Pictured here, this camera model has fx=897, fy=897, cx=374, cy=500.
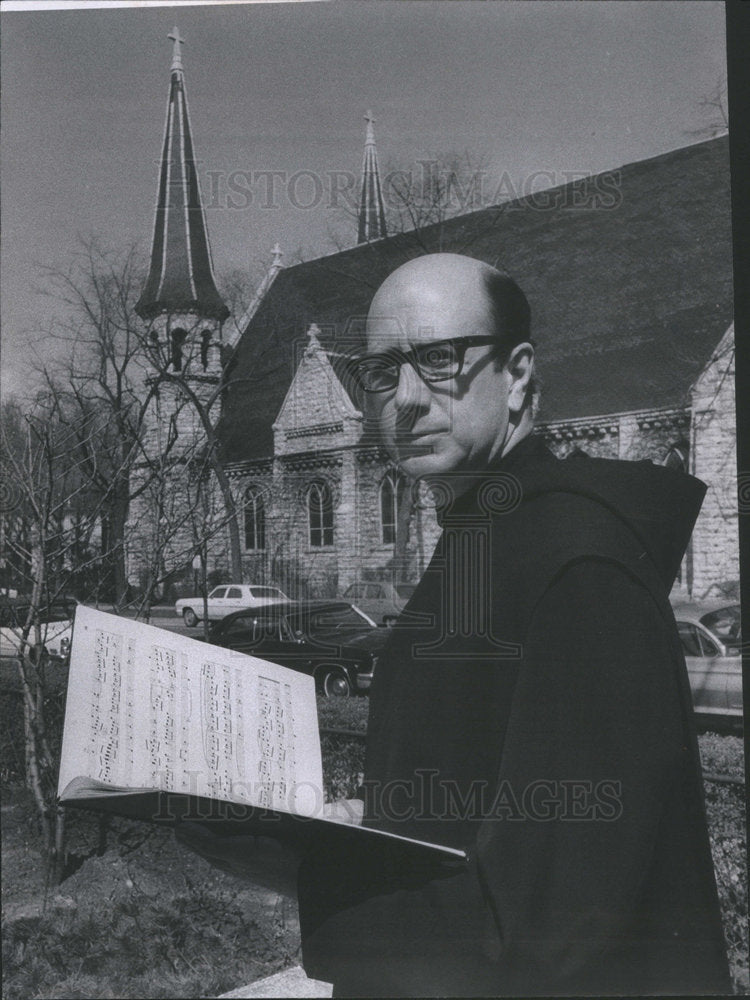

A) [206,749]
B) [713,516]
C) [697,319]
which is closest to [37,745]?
[206,749]

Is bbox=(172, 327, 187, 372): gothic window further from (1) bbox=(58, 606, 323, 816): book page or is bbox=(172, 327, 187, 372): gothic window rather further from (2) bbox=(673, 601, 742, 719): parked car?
(2) bbox=(673, 601, 742, 719): parked car

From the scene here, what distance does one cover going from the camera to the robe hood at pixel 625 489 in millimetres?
2166

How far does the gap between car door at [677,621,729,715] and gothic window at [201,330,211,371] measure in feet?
5.21

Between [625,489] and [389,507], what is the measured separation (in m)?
0.68

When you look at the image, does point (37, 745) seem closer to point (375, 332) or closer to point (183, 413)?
point (183, 413)

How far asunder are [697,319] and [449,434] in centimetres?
78

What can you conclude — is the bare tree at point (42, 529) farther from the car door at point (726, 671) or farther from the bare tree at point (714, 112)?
the bare tree at point (714, 112)

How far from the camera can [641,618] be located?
2113 millimetres

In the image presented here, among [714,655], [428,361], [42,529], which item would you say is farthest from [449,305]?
[42,529]

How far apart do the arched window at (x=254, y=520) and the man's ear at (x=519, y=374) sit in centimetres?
85

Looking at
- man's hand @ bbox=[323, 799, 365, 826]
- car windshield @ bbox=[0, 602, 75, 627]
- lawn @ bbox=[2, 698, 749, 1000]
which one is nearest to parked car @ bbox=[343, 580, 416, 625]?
lawn @ bbox=[2, 698, 749, 1000]

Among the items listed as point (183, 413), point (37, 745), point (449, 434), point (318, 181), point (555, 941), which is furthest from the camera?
point (37, 745)

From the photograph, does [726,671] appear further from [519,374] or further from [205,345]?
[205,345]

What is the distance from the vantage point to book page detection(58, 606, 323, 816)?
82.2 inches
